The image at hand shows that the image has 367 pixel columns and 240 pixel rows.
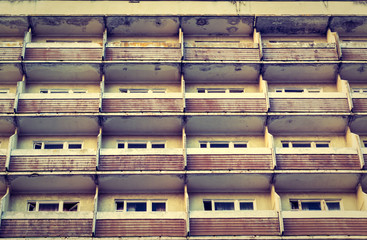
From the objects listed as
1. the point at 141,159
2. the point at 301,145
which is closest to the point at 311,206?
the point at 301,145

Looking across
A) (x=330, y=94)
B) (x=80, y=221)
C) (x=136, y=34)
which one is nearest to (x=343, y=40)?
(x=330, y=94)

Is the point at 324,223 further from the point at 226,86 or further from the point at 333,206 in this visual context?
the point at 226,86

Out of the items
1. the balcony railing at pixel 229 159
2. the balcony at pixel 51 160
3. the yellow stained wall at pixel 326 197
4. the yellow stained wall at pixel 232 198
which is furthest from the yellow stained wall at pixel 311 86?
the balcony at pixel 51 160

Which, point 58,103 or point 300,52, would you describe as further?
point 300,52

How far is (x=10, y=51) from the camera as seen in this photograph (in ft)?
69.3

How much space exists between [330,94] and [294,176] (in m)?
3.86

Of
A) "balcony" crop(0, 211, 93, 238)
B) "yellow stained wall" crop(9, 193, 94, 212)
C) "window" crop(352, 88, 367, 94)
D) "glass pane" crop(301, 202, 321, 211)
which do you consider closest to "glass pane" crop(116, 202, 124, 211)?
"yellow stained wall" crop(9, 193, 94, 212)

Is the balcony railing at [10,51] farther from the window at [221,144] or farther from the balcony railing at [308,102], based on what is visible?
the balcony railing at [308,102]

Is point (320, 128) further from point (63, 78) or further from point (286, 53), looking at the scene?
point (63, 78)

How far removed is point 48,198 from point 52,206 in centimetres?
32

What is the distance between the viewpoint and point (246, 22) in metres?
22.7

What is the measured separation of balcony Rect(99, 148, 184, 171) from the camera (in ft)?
61.4

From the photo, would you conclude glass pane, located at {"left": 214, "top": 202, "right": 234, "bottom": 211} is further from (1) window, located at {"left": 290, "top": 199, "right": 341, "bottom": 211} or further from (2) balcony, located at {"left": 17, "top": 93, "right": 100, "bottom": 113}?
(2) balcony, located at {"left": 17, "top": 93, "right": 100, "bottom": 113}

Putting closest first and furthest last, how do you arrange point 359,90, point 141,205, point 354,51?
1. point 141,205
2. point 354,51
3. point 359,90
